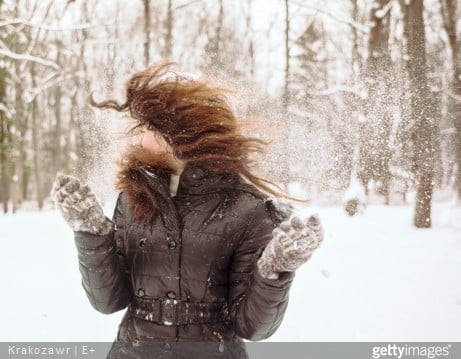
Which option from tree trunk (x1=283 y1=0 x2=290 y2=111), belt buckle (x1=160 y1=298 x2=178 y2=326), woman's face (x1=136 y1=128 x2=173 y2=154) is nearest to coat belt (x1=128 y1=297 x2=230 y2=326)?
belt buckle (x1=160 y1=298 x2=178 y2=326)

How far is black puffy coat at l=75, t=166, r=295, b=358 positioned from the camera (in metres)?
1.49

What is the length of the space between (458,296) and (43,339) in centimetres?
437

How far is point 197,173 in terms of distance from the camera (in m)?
1.56

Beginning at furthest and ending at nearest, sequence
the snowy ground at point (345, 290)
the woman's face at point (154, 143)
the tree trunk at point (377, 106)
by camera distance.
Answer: the tree trunk at point (377, 106)
the snowy ground at point (345, 290)
the woman's face at point (154, 143)

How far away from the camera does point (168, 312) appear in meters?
1.49

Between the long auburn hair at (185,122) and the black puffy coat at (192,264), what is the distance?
55 millimetres

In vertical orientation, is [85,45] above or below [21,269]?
above

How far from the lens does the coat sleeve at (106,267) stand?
1.46 m

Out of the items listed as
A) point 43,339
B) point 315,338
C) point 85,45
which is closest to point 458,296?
point 315,338

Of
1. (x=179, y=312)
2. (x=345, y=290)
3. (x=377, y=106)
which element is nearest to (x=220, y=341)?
(x=179, y=312)

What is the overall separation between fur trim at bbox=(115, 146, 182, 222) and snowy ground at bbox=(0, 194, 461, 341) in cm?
324

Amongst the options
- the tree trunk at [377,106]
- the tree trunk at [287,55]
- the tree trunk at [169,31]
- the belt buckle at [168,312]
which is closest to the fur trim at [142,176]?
the belt buckle at [168,312]

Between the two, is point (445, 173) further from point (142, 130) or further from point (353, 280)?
point (142, 130)

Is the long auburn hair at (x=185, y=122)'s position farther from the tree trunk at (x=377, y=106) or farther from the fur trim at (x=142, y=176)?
the tree trunk at (x=377, y=106)
